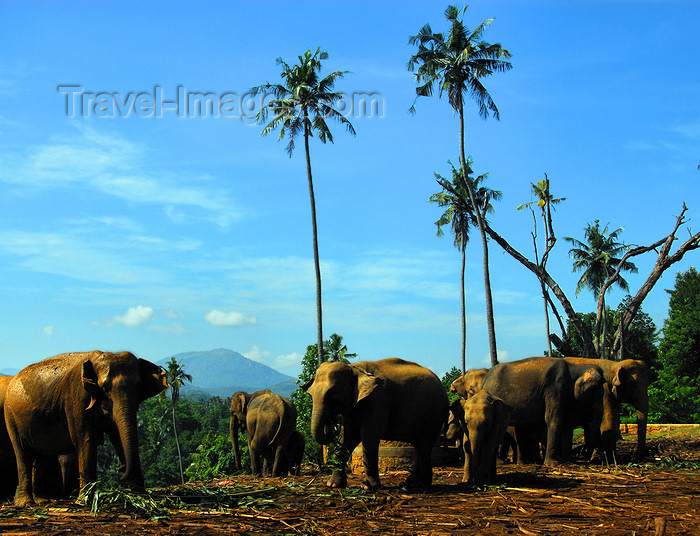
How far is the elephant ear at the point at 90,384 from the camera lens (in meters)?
11.3

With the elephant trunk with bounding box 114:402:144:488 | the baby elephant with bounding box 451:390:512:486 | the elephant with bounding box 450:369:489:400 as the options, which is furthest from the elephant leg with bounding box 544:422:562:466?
the elephant trunk with bounding box 114:402:144:488

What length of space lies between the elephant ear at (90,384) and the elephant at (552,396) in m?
10.8

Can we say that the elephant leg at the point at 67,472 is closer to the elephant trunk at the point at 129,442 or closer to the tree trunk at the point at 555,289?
the elephant trunk at the point at 129,442

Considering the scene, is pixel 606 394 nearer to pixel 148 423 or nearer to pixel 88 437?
pixel 88 437

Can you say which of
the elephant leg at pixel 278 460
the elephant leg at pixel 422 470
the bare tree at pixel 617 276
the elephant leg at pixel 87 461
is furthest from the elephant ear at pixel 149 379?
the bare tree at pixel 617 276

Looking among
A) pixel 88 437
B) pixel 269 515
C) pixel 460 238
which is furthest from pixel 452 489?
pixel 460 238

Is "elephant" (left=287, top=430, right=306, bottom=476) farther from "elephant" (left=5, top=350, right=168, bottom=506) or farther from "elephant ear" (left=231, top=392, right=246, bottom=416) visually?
"elephant" (left=5, top=350, right=168, bottom=506)

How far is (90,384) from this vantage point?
11.2 metres

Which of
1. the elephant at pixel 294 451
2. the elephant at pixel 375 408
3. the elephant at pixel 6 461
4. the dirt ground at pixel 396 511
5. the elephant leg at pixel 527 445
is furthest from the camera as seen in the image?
the elephant at pixel 294 451

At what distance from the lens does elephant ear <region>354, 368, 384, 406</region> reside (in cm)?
1225

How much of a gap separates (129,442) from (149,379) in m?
1.63

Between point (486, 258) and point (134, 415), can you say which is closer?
point (134, 415)

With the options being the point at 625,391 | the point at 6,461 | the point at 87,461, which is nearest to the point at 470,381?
the point at 625,391

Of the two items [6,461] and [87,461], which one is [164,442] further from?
[87,461]
